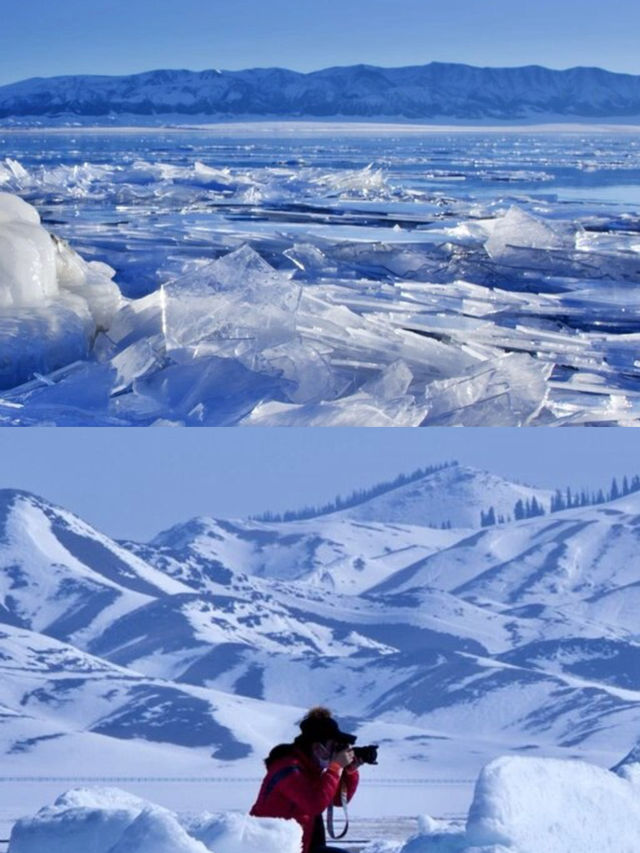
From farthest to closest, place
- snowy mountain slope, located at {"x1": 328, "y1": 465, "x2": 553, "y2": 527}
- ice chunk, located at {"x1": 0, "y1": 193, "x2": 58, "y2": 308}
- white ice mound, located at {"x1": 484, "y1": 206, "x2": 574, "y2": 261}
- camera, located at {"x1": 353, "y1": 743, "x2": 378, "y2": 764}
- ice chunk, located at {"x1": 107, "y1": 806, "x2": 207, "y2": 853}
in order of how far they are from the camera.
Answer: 1. white ice mound, located at {"x1": 484, "y1": 206, "x2": 574, "y2": 261}
2. ice chunk, located at {"x1": 0, "y1": 193, "x2": 58, "y2": 308}
3. snowy mountain slope, located at {"x1": 328, "y1": 465, "x2": 553, "y2": 527}
4. camera, located at {"x1": 353, "y1": 743, "x2": 378, "y2": 764}
5. ice chunk, located at {"x1": 107, "y1": 806, "x2": 207, "y2": 853}

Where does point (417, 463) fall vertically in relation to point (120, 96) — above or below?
below

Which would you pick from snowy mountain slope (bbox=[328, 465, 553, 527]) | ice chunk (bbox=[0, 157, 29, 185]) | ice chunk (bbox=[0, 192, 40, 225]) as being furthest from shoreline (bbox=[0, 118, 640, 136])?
snowy mountain slope (bbox=[328, 465, 553, 527])

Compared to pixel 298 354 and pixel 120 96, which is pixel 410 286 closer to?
pixel 298 354

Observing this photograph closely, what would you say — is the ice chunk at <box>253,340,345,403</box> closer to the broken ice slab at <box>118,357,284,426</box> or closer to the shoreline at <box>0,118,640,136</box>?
the broken ice slab at <box>118,357,284,426</box>

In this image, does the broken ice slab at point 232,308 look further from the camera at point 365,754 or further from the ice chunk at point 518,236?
the ice chunk at point 518,236

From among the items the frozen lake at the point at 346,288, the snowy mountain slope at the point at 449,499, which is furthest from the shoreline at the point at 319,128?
the snowy mountain slope at the point at 449,499

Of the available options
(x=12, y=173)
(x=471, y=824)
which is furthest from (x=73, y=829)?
(x=12, y=173)

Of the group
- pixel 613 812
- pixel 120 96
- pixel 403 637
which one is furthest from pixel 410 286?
pixel 120 96
